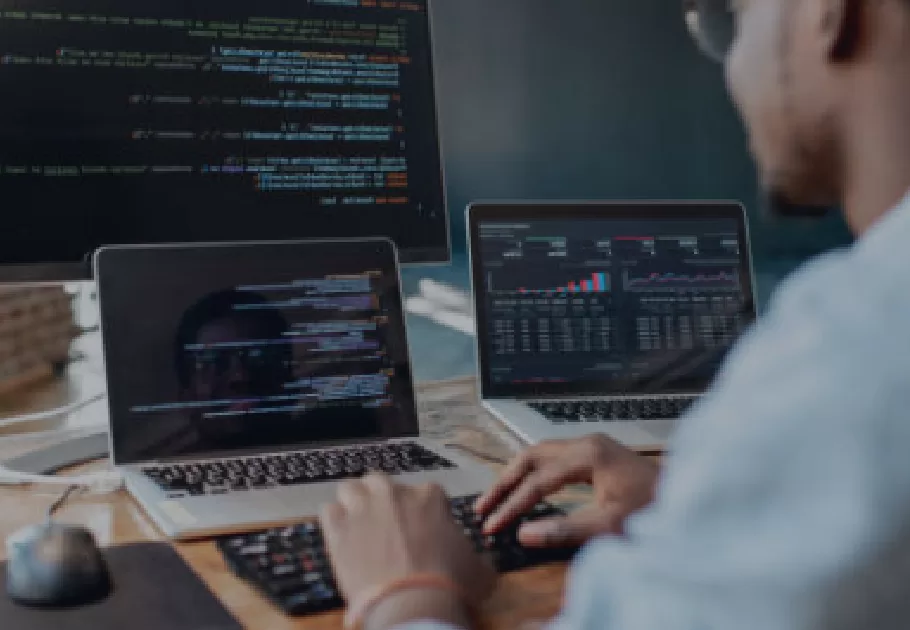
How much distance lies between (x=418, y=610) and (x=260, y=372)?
52 centimetres

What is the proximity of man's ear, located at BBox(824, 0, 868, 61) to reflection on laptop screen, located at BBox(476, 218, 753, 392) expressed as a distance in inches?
33.7

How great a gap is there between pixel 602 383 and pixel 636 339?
0.28 ft

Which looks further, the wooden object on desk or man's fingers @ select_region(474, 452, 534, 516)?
the wooden object on desk

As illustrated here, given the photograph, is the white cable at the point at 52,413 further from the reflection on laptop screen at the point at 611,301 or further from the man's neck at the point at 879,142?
the man's neck at the point at 879,142

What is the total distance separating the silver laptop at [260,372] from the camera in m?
1.01

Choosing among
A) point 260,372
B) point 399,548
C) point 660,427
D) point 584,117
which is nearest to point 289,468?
point 260,372

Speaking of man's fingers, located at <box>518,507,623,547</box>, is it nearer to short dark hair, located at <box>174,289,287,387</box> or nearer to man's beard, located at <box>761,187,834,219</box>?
man's beard, located at <box>761,187,834,219</box>

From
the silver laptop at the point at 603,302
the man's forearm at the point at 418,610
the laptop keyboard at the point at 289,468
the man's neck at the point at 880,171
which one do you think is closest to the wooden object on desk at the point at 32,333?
the laptop keyboard at the point at 289,468

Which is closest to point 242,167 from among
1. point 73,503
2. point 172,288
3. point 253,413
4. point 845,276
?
point 172,288

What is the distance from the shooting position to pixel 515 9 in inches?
69.8

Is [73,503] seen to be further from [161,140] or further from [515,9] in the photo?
[515,9]

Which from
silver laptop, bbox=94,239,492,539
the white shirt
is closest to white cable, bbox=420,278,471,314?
silver laptop, bbox=94,239,492,539

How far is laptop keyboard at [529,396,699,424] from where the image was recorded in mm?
1258

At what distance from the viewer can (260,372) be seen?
42.7 inches
